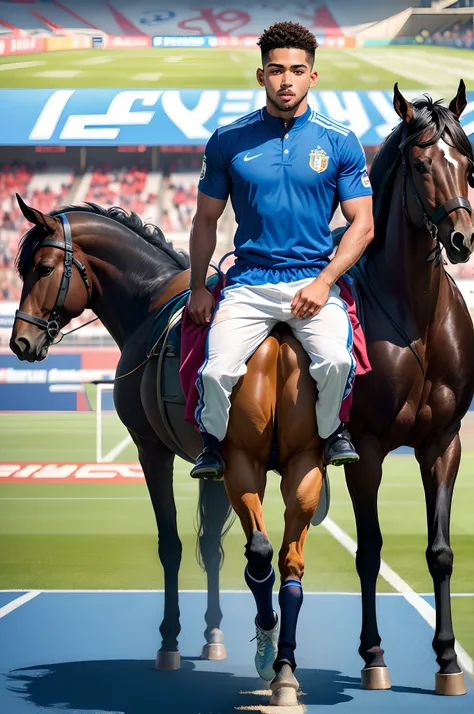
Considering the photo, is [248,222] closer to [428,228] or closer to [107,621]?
[428,228]

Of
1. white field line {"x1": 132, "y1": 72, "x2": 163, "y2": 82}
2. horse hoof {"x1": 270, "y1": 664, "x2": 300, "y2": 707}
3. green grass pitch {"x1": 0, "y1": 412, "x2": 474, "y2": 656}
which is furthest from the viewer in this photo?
white field line {"x1": 132, "y1": 72, "x2": 163, "y2": 82}

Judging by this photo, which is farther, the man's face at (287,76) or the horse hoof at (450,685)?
the horse hoof at (450,685)

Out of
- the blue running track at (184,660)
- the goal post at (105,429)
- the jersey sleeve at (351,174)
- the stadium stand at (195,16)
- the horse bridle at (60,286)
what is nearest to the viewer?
the jersey sleeve at (351,174)

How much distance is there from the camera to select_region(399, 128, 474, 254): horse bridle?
14.0 feet

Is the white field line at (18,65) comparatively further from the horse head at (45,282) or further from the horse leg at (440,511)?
the horse leg at (440,511)

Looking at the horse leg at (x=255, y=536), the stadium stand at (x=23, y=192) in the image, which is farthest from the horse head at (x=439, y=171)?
the stadium stand at (x=23, y=192)

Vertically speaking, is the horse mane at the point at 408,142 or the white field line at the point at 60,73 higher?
the white field line at the point at 60,73

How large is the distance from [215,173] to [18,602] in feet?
10.2

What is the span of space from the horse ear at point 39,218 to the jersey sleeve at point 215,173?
4.23 feet

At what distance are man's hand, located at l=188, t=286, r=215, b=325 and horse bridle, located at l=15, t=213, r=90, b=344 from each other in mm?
1305

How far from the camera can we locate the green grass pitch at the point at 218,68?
2923 centimetres

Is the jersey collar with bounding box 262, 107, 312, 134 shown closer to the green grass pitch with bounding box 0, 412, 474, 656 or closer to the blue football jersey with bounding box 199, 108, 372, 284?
the blue football jersey with bounding box 199, 108, 372, 284

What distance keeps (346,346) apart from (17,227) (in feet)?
83.2

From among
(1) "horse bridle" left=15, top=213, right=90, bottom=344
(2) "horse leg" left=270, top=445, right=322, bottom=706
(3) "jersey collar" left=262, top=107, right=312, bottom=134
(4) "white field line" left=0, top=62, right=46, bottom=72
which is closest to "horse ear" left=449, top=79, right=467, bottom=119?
(3) "jersey collar" left=262, top=107, right=312, bottom=134
